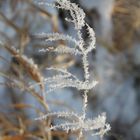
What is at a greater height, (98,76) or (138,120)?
(98,76)

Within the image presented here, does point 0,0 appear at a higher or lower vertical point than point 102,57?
higher

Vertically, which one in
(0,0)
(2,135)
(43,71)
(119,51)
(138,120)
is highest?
(0,0)

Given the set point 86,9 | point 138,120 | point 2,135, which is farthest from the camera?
point 138,120

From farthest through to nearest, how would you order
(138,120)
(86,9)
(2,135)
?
(138,120) < (86,9) < (2,135)

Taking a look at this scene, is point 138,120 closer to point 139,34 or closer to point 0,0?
point 139,34

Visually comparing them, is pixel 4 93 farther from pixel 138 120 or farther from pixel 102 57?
pixel 138 120

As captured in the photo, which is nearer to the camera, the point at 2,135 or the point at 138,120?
the point at 2,135

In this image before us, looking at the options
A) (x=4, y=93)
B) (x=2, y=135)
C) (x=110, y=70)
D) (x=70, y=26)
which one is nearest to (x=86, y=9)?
(x=70, y=26)

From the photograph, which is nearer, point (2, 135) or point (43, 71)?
point (2, 135)

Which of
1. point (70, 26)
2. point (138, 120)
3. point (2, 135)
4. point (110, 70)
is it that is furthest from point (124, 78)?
point (2, 135)
